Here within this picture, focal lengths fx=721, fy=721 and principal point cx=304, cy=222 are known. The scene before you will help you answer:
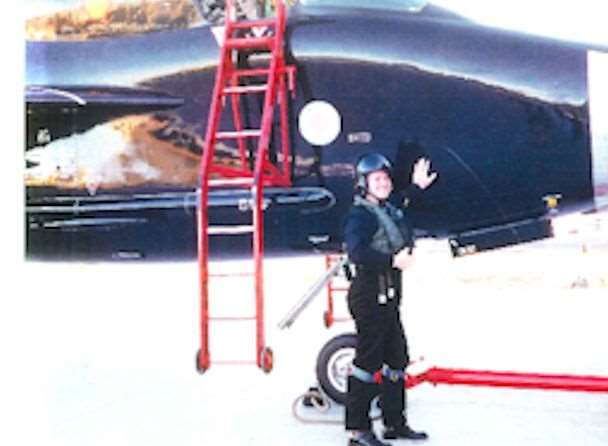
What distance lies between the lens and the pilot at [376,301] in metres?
3.56

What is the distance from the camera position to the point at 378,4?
13.0 feet

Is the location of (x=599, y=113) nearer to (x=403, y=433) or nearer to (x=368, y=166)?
(x=368, y=166)

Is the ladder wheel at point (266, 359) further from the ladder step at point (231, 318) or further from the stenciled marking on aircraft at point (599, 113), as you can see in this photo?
the stenciled marking on aircraft at point (599, 113)

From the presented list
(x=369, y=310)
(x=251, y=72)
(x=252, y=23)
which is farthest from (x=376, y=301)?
(x=252, y=23)

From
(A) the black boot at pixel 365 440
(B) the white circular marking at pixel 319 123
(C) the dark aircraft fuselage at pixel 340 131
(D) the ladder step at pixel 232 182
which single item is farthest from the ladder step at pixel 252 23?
(A) the black boot at pixel 365 440

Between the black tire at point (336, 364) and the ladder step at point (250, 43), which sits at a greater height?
the ladder step at point (250, 43)

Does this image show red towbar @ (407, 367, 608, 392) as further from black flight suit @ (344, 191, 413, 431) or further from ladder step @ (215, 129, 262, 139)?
ladder step @ (215, 129, 262, 139)

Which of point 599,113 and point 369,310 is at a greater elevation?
point 599,113

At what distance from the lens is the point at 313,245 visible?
4.19 m

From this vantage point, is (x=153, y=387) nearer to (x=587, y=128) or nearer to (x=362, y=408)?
(x=362, y=408)

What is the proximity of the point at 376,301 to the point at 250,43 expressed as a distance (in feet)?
5.30

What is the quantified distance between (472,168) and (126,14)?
7.41 feet

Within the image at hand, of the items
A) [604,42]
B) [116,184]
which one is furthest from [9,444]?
[604,42]

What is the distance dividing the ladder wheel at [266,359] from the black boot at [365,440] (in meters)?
0.73
